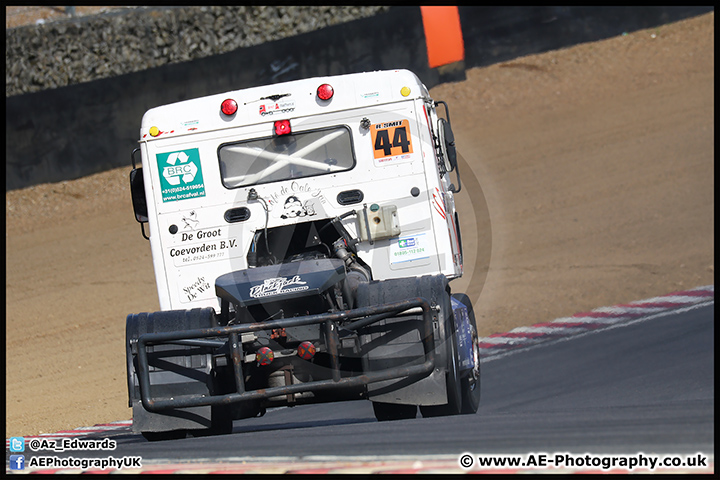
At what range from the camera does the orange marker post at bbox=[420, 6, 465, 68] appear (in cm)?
1712

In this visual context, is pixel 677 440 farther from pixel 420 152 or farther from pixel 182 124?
pixel 182 124

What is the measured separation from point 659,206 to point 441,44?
582cm

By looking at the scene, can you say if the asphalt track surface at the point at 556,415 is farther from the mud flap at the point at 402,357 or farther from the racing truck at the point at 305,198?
the racing truck at the point at 305,198

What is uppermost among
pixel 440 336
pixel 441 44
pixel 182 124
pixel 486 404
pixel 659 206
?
pixel 441 44

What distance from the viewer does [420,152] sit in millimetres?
7406

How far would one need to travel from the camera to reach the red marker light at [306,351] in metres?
6.04

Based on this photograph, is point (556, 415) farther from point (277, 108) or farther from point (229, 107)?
point (229, 107)

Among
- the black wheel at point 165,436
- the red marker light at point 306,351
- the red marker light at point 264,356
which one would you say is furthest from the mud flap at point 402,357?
the black wheel at point 165,436

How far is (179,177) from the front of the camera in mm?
7539

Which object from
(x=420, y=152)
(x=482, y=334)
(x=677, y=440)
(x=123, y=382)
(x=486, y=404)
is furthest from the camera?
(x=482, y=334)

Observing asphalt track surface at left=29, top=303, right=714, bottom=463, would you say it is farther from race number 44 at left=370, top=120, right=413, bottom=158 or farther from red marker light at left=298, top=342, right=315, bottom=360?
race number 44 at left=370, top=120, right=413, bottom=158

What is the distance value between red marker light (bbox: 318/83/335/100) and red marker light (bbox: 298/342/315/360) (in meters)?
2.42

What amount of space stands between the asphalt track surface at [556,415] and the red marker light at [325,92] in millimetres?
2721
